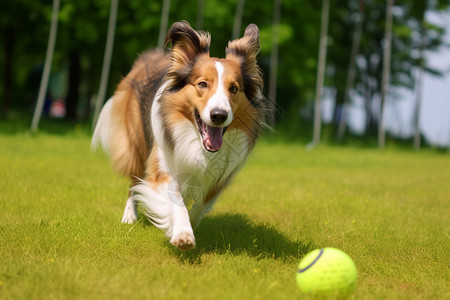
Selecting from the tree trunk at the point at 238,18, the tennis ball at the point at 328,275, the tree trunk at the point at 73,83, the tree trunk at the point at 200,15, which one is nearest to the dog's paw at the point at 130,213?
the tennis ball at the point at 328,275

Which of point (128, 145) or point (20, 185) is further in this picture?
point (20, 185)

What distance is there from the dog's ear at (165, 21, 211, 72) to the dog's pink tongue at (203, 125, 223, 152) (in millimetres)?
787

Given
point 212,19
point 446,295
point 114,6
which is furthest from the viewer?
point 212,19

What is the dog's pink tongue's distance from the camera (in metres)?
4.69

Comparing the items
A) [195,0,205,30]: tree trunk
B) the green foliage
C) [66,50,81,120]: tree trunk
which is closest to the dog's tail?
[195,0,205,30]: tree trunk

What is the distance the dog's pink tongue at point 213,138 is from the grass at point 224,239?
3.30 feet

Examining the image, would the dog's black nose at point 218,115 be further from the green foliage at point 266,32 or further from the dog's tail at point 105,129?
the green foliage at point 266,32

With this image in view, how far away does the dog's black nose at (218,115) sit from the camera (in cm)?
438

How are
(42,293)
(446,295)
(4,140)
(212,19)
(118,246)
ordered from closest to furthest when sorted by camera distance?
(42,293) < (446,295) < (118,246) < (4,140) < (212,19)

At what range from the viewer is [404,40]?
31.1 meters

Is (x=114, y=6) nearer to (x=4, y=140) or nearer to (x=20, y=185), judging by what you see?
(x=4, y=140)

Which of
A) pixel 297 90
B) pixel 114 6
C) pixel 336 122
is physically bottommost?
pixel 336 122

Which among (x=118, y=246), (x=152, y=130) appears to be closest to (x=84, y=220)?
(x=118, y=246)

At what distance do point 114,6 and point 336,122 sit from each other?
1842 centimetres
